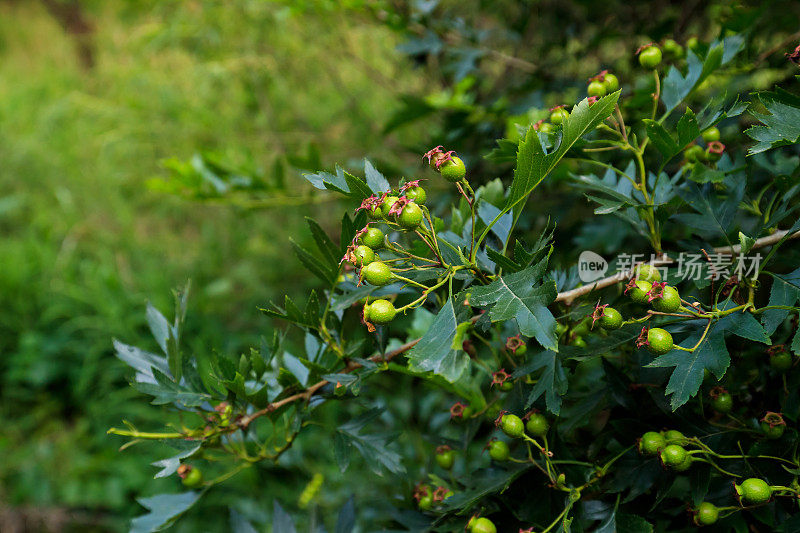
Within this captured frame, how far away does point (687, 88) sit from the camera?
1.91 ft

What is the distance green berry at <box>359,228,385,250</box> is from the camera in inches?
16.7

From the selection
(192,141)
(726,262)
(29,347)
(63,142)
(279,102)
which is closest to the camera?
(726,262)

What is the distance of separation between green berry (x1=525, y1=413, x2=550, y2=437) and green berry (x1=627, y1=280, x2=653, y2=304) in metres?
0.13

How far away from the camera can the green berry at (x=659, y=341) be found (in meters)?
0.40

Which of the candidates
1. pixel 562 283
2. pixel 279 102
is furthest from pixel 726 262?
pixel 279 102

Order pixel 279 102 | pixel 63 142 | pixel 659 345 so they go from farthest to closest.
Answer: pixel 63 142 < pixel 279 102 < pixel 659 345

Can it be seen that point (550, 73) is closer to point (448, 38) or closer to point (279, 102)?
point (448, 38)

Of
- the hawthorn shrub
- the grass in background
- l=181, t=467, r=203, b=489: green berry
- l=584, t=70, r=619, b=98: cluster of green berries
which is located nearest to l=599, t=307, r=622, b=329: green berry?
the hawthorn shrub

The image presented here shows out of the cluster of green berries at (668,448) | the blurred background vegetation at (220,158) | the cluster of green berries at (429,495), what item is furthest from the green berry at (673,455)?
the blurred background vegetation at (220,158)

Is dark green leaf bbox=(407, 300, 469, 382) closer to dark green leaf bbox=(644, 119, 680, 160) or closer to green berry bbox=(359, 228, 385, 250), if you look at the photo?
green berry bbox=(359, 228, 385, 250)

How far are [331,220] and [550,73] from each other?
107 centimetres

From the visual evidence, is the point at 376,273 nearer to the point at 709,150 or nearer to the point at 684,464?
the point at 684,464

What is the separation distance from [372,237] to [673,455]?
10.9 inches

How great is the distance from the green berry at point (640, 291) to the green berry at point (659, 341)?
0.08 feet
